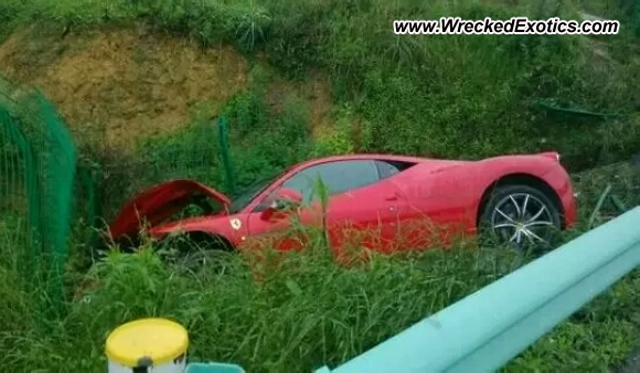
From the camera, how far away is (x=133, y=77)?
1359 cm

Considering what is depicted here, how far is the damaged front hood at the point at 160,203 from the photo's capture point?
7.81m

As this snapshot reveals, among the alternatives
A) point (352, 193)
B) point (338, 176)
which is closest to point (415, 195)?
point (352, 193)

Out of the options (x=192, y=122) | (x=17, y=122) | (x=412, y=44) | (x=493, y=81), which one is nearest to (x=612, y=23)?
(x=493, y=81)

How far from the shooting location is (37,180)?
179 inches

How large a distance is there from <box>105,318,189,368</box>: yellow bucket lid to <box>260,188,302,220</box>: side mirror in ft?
8.87

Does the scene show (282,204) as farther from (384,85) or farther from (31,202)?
(384,85)

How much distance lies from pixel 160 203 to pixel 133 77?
5896 mm

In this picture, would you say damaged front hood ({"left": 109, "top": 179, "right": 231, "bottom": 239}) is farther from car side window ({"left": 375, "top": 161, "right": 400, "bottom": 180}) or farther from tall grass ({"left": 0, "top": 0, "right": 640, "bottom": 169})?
tall grass ({"left": 0, "top": 0, "right": 640, "bottom": 169})

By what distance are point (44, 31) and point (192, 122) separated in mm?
2845

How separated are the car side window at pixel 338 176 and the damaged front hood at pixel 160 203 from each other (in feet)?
2.56

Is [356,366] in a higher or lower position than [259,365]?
higher

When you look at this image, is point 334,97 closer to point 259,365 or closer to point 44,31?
point 44,31

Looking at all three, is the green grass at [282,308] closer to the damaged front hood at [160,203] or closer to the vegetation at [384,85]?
the damaged front hood at [160,203]

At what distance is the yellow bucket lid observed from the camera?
2.21 m
